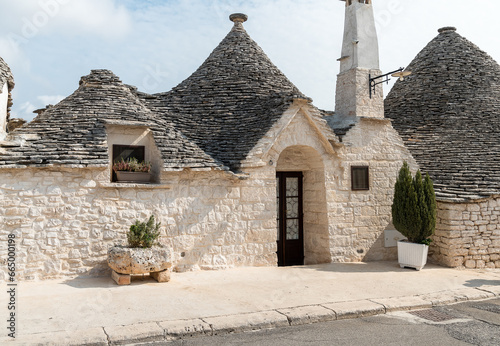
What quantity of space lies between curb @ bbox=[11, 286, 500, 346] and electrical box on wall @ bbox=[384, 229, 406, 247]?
10.8 feet

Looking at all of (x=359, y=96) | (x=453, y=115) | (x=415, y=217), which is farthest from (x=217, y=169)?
(x=453, y=115)

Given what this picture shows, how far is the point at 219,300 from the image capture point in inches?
258

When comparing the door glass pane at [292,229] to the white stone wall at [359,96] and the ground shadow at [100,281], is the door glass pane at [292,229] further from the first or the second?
the ground shadow at [100,281]

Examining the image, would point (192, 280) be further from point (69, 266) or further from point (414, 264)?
point (414, 264)

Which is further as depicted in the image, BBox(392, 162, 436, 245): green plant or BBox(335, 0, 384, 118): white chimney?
BBox(335, 0, 384, 118): white chimney

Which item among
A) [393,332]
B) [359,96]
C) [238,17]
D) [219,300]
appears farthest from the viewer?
[238,17]

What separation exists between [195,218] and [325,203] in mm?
3195

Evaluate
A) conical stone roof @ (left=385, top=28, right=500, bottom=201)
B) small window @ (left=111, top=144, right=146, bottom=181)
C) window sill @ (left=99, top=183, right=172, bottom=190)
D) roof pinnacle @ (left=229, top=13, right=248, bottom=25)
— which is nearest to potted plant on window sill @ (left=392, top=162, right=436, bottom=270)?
conical stone roof @ (left=385, top=28, right=500, bottom=201)

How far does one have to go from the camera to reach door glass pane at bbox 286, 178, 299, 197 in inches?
426

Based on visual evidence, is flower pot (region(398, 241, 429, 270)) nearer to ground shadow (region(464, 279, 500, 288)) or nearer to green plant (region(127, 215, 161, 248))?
ground shadow (region(464, 279, 500, 288))

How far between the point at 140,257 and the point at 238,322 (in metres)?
2.41

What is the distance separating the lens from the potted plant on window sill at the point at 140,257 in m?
7.12

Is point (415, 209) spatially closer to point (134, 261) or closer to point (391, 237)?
point (391, 237)

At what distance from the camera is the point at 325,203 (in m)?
9.90
